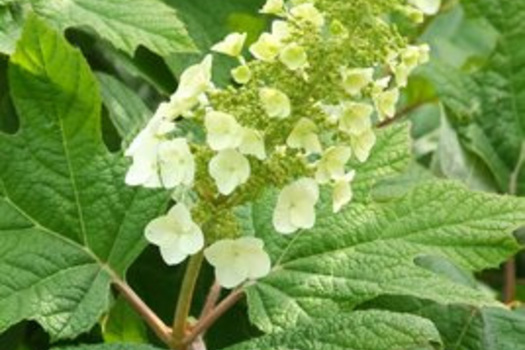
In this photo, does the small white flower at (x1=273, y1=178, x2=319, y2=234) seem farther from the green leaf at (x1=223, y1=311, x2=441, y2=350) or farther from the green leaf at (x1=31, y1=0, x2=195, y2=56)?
the green leaf at (x1=31, y1=0, x2=195, y2=56)

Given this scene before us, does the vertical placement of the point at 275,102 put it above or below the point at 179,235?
above

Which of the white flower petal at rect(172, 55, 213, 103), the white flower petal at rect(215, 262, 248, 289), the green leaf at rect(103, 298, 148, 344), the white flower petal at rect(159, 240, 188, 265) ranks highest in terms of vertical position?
the white flower petal at rect(172, 55, 213, 103)

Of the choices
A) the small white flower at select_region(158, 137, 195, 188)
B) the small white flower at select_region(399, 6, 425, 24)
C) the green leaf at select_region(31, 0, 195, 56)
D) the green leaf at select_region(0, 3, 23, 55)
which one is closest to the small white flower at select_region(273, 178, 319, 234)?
the small white flower at select_region(158, 137, 195, 188)

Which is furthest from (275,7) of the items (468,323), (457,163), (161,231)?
(457,163)

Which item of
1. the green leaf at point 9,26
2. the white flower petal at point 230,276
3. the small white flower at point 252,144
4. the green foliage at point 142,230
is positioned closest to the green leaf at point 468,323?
the green foliage at point 142,230

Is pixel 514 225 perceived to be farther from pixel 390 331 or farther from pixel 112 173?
pixel 112 173

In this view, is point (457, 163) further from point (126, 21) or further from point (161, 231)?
point (161, 231)

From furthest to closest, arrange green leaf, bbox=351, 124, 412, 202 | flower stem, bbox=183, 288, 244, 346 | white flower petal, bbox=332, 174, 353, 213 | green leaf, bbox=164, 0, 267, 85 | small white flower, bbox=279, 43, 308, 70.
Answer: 1. green leaf, bbox=164, 0, 267, 85
2. green leaf, bbox=351, 124, 412, 202
3. flower stem, bbox=183, 288, 244, 346
4. white flower petal, bbox=332, 174, 353, 213
5. small white flower, bbox=279, 43, 308, 70
